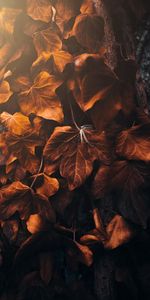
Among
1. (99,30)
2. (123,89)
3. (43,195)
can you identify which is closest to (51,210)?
(43,195)

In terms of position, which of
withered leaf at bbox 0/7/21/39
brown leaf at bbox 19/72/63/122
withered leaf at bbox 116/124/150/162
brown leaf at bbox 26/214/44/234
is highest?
withered leaf at bbox 0/7/21/39

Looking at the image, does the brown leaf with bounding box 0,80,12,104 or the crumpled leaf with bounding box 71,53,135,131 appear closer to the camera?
the crumpled leaf with bounding box 71,53,135,131

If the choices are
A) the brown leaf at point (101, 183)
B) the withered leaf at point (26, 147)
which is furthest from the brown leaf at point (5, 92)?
the brown leaf at point (101, 183)

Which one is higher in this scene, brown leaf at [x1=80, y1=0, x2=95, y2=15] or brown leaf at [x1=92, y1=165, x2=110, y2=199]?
brown leaf at [x1=80, y1=0, x2=95, y2=15]

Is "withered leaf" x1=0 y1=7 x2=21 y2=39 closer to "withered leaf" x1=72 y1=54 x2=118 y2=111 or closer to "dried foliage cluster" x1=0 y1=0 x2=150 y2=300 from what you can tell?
"dried foliage cluster" x1=0 y1=0 x2=150 y2=300

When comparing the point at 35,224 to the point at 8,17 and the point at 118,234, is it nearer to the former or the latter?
the point at 118,234

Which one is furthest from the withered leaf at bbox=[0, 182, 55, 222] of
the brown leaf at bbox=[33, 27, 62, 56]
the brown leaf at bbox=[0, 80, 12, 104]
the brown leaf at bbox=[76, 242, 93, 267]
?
→ the brown leaf at bbox=[33, 27, 62, 56]

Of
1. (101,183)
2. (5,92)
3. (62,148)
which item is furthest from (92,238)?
(5,92)

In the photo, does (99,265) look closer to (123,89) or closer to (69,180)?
(69,180)

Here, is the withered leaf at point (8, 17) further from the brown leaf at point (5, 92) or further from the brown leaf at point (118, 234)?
the brown leaf at point (118, 234)
